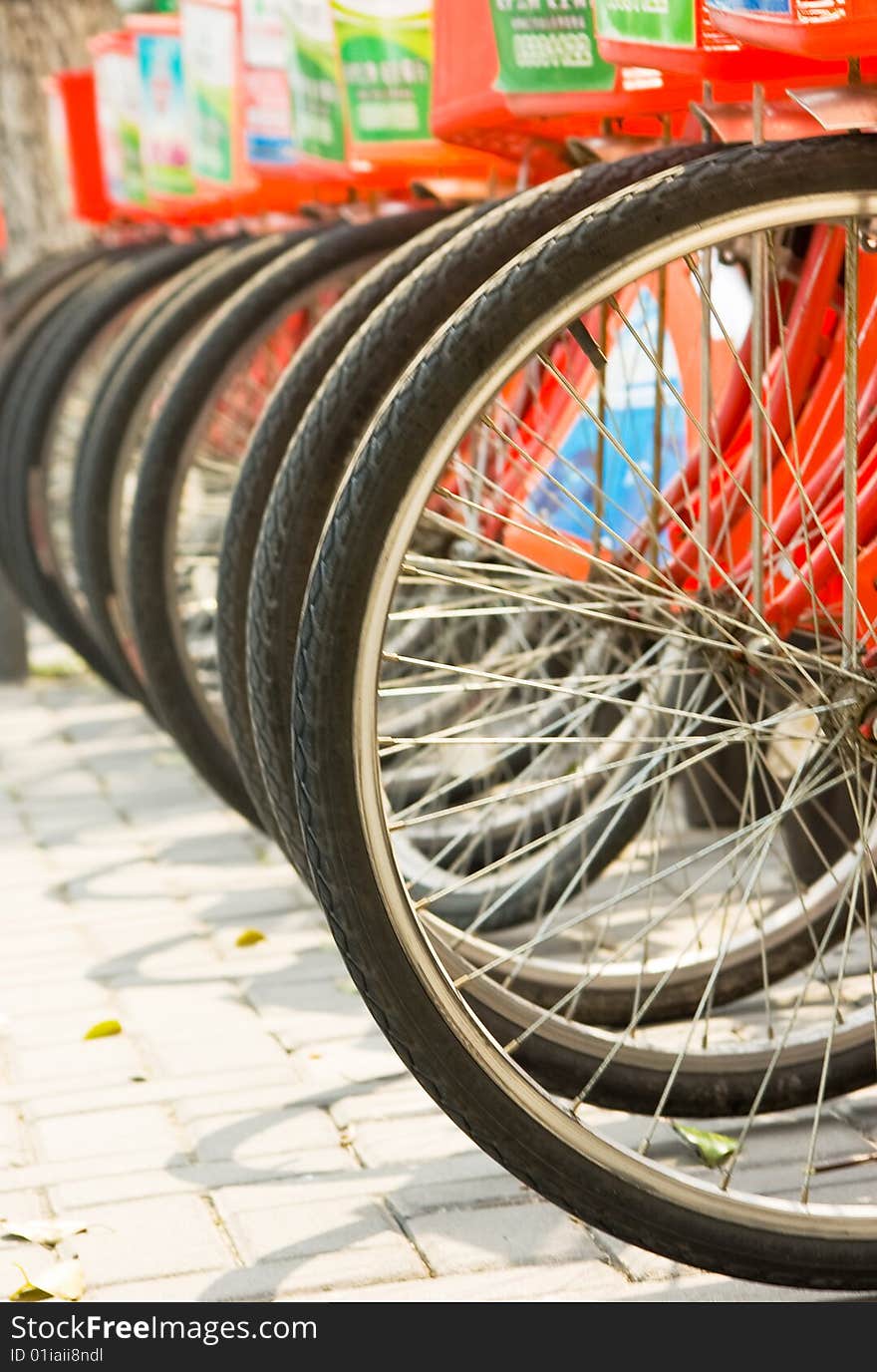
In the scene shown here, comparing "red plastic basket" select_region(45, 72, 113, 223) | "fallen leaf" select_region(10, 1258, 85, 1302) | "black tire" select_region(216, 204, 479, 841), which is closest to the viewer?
"fallen leaf" select_region(10, 1258, 85, 1302)

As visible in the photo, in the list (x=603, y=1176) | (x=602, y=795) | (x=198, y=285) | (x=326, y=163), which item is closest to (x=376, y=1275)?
(x=603, y=1176)

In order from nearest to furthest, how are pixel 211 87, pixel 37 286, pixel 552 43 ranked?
pixel 552 43
pixel 211 87
pixel 37 286

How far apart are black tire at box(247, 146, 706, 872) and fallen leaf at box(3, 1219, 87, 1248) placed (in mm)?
451

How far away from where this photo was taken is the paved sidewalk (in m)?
2.15

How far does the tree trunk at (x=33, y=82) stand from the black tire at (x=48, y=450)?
255cm

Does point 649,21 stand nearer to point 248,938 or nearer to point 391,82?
point 391,82

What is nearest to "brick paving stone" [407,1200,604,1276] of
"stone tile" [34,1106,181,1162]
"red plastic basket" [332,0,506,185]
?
"stone tile" [34,1106,181,1162]

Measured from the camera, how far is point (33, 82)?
723 cm

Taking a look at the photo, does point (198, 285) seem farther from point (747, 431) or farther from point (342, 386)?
point (342, 386)

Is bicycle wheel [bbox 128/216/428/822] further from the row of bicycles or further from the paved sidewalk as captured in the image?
the paved sidewalk

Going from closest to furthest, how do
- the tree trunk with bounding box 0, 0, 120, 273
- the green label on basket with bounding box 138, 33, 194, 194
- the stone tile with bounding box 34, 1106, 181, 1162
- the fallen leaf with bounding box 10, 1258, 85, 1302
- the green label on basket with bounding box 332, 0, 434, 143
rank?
the fallen leaf with bounding box 10, 1258, 85, 1302 < the stone tile with bounding box 34, 1106, 181, 1162 < the green label on basket with bounding box 332, 0, 434, 143 < the green label on basket with bounding box 138, 33, 194, 194 < the tree trunk with bounding box 0, 0, 120, 273

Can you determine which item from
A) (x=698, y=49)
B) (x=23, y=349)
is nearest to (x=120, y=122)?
(x=23, y=349)

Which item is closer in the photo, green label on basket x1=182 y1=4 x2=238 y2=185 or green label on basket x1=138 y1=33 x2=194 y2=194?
green label on basket x1=182 y1=4 x2=238 y2=185

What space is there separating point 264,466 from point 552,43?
2.16 ft
